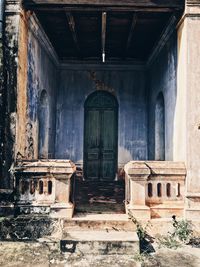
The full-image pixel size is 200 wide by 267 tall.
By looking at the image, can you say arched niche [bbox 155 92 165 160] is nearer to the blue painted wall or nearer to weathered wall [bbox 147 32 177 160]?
weathered wall [bbox 147 32 177 160]

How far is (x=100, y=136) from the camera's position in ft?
34.0

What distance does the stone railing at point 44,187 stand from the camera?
554 cm

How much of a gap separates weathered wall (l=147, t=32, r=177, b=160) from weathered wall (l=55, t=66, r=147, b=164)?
2.11 feet

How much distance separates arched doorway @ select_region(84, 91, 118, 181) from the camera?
404 inches

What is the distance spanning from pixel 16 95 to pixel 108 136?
509cm

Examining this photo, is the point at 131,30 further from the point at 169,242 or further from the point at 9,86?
the point at 169,242

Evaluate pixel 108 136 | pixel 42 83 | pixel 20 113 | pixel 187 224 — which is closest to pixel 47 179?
pixel 20 113

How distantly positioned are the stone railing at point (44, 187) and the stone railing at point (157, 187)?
116 cm

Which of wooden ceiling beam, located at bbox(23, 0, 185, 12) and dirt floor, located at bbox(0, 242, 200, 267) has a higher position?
wooden ceiling beam, located at bbox(23, 0, 185, 12)

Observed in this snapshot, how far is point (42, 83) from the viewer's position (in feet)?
26.5

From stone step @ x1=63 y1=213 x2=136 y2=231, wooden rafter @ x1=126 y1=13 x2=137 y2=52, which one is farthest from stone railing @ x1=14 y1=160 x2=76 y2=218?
wooden rafter @ x1=126 y1=13 x2=137 y2=52

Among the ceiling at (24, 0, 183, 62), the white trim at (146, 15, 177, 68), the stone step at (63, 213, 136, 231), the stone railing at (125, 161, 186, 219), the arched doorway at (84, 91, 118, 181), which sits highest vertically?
the ceiling at (24, 0, 183, 62)

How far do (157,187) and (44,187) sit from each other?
84.1 inches

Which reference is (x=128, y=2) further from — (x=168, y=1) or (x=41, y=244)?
(x=41, y=244)
